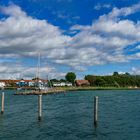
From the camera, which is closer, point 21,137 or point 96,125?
point 21,137

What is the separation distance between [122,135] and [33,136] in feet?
34.1

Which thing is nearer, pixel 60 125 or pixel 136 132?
pixel 136 132

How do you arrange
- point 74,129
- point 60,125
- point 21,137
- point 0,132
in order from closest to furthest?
point 21,137, point 0,132, point 74,129, point 60,125

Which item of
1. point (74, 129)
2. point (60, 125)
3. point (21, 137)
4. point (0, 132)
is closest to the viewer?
point (21, 137)

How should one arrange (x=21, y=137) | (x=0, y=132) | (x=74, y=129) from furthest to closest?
1. (x=74, y=129)
2. (x=0, y=132)
3. (x=21, y=137)

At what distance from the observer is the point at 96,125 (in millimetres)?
43281

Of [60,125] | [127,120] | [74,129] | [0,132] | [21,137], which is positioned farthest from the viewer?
[127,120]

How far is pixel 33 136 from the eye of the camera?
37156 mm

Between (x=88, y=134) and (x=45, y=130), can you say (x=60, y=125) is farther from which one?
(x=88, y=134)

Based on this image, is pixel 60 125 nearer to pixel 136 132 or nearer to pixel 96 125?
pixel 96 125

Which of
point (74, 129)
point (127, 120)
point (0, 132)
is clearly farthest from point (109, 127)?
point (0, 132)

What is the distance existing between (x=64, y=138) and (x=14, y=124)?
1168 cm

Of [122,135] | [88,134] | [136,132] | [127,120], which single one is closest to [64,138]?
[88,134]

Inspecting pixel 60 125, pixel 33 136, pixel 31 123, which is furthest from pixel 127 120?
pixel 33 136
